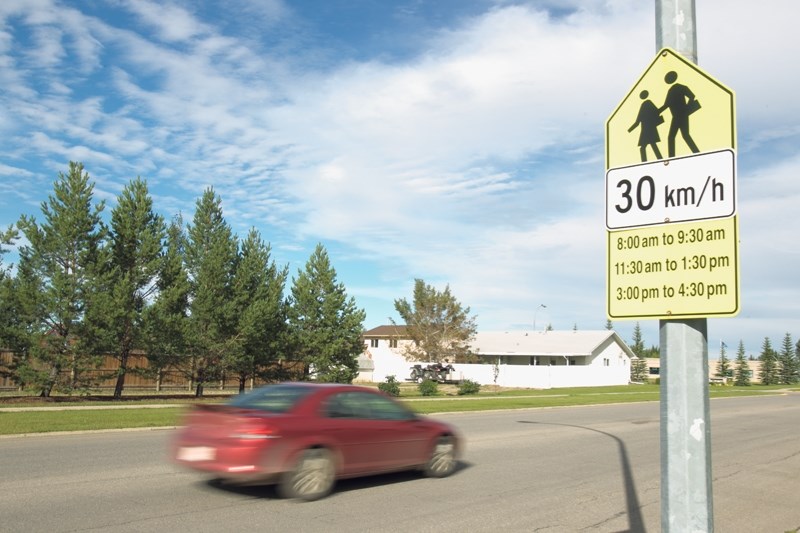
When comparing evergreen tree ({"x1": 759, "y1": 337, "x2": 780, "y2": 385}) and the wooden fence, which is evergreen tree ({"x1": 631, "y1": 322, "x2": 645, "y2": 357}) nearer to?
evergreen tree ({"x1": 759, "y1": 337, "x2": 780, "y2": 385})

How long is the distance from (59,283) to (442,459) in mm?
21979

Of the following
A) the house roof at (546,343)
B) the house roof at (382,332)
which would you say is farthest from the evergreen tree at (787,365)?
the house roof at (382,332)

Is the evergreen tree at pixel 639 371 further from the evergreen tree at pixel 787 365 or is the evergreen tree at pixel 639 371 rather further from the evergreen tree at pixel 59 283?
the evergreen tree at pixel 59 283

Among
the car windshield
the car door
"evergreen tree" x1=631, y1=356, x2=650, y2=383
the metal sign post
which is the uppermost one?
the metal sign post

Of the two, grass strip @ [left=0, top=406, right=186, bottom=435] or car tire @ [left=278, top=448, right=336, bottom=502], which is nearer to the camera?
car tire @ [left=278, top=448, right=336, bottom=502]

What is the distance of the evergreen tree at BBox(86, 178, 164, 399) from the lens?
2844 cm

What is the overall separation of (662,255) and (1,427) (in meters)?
16.0

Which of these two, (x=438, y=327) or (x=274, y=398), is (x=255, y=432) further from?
(x=438, y=327)

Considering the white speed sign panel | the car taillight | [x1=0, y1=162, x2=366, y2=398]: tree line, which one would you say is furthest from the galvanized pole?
[x1=0, y1=162, x2=366, y2=398]: tree line

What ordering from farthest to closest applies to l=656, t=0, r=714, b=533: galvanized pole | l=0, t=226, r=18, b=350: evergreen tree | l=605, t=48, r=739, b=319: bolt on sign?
l=0, t=226, r=18, b=350: evergreen tree
l=605, t=48, r=739, b=319: bolt on sign
l=656, t=0, r=714, b=533: galvanized pole

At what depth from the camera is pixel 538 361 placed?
66875 millimetres

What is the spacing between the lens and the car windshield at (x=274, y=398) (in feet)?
29.2

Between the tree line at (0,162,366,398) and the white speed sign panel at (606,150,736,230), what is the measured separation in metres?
27.8

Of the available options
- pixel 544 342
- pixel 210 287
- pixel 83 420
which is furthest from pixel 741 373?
pixel 83 420
